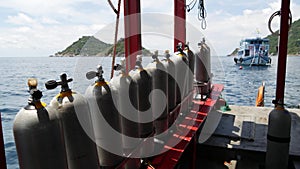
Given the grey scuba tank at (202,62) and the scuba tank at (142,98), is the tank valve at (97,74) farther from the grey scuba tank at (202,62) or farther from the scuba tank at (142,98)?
the grey scuba tank at (202,62)

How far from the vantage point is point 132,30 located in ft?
8.39

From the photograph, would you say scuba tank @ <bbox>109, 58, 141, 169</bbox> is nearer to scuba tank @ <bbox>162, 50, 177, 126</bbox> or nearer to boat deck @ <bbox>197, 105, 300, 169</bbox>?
scuba tank @ <bbox>162, 50, 177, 126</bbox>

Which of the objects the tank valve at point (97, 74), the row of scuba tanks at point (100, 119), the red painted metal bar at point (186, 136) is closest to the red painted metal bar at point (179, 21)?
the red painted metal bar at point (186, 136)

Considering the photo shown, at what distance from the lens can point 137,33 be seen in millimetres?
2598

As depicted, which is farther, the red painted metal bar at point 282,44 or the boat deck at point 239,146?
the boat deck at point 239,146

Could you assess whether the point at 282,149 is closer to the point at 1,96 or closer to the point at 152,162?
the point at 152,162

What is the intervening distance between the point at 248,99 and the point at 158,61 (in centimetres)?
1372

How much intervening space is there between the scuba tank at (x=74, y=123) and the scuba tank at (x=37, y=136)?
0.09 m

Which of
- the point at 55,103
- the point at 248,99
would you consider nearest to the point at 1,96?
the point at 55,103

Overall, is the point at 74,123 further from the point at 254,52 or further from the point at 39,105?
the point at 254,52

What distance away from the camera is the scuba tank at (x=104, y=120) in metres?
1.32

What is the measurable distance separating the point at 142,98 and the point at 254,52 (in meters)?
30.0

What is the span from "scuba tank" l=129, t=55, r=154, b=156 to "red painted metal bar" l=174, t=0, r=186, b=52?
2249 millimetres

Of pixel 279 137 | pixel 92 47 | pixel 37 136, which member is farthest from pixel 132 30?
pixel 279 137
